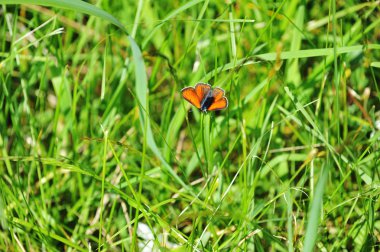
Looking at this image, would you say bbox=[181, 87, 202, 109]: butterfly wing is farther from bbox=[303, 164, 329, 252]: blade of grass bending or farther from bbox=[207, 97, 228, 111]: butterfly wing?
bbox=[303, 164, 329, 252]: blade of grass bending

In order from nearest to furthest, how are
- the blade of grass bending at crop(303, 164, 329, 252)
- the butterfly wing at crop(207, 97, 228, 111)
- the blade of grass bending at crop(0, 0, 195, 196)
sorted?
the blade of grass bending at crop(303, 164, 329, 252)
the blade of grass bending at crop(0, 0, 195, 196)
the butterfly wing at crop(207, 97, 228, 111)

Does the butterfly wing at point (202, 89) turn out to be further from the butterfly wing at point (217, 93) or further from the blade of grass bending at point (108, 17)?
the blade of grass bending at point (108, 17)

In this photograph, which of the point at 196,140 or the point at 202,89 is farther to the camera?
the point at 196,140

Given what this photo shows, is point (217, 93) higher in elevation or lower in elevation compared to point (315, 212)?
higher

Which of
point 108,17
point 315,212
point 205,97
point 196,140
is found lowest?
point 196,140

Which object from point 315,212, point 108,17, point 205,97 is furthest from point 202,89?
point 315,212

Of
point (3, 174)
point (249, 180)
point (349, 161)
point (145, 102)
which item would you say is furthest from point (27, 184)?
point (349, 161)

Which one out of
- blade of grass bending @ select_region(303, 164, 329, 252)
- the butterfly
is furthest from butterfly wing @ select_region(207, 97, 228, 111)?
blade of grass bending @ select_region(303, 164, 329, 252)

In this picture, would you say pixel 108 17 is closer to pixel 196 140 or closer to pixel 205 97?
pixel 205 97
